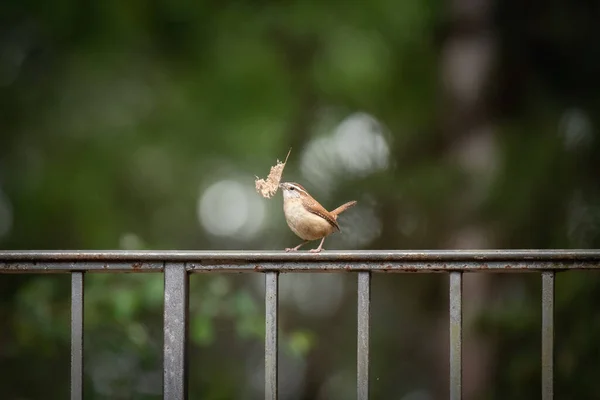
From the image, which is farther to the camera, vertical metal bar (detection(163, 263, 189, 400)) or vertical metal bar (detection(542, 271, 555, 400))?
vertical metal bar (detection(163, 263, 189, 400))

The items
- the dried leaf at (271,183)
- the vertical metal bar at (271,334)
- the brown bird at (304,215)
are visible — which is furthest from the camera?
the brown bird at (304,215)

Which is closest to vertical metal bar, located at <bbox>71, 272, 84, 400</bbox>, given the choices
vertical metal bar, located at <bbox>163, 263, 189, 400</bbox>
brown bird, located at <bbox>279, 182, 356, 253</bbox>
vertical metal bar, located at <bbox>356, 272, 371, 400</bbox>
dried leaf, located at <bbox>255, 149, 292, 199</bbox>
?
vertical metal bar, located at <bbox>163, 263, 189, 400</bbox>

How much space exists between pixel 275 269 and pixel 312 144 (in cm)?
397

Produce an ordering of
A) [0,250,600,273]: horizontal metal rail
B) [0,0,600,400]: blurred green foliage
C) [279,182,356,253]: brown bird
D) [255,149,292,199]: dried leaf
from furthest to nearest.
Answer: [0,0,600,400]: blurred green foliage, [279,182,356,253]: brown bird, [255,149,292,199]: dried leaf, [0,250,600,273]: horizontal metal rail

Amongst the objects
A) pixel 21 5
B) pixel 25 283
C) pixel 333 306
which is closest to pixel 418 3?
pixel 333 306

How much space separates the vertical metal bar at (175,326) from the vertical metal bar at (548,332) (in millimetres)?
920

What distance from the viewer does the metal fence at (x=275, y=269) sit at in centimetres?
183

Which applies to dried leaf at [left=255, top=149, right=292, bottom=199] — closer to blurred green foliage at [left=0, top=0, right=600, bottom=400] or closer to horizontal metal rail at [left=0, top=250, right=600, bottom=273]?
horizontal metal rail at [left=0, top=250, right=600, bottom=273]

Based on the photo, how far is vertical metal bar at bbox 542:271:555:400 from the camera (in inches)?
72.0

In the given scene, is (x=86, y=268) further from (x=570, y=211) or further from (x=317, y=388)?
(x=317, y=388)

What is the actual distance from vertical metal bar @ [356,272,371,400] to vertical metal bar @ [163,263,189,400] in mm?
465

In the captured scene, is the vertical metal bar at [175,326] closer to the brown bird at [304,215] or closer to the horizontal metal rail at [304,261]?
the horizontal metal rail at [304,261]

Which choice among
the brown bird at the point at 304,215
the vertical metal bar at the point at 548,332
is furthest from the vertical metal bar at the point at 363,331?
the brown bird at the point at 304,215

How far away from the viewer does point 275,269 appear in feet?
6.31
